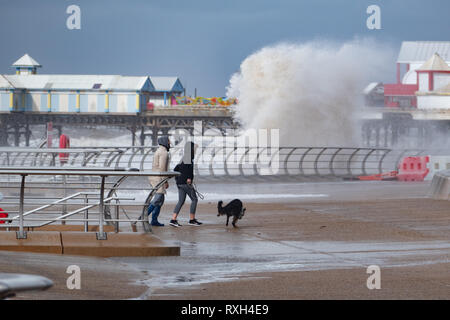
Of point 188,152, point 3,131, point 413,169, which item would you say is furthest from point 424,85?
point 188,152

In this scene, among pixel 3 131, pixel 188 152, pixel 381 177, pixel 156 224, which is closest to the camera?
pixel 156 224

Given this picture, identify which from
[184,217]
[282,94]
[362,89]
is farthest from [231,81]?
[184,217]

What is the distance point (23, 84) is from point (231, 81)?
44.2 metres

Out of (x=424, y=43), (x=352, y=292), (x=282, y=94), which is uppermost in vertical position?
(x=424, y=43)

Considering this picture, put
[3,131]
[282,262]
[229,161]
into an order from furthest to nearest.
Answer: [3,131] < [229,161] < [282,262]

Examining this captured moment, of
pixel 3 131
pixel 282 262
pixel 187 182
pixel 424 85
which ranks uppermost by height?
pixel 424 85

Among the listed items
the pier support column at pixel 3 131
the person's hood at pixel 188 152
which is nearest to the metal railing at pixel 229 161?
the person's hood at pixel 188 152

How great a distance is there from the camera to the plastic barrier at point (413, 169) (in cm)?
2706

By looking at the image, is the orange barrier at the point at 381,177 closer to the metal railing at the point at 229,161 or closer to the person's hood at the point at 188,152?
the metal railing at the point at 229,161

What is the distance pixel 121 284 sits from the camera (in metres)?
7.11

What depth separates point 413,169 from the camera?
27.5 metres

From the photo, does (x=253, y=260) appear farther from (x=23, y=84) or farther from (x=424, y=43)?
(x=424, y=43)

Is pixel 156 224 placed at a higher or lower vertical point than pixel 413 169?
lower

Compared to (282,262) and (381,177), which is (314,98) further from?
(282,262)
